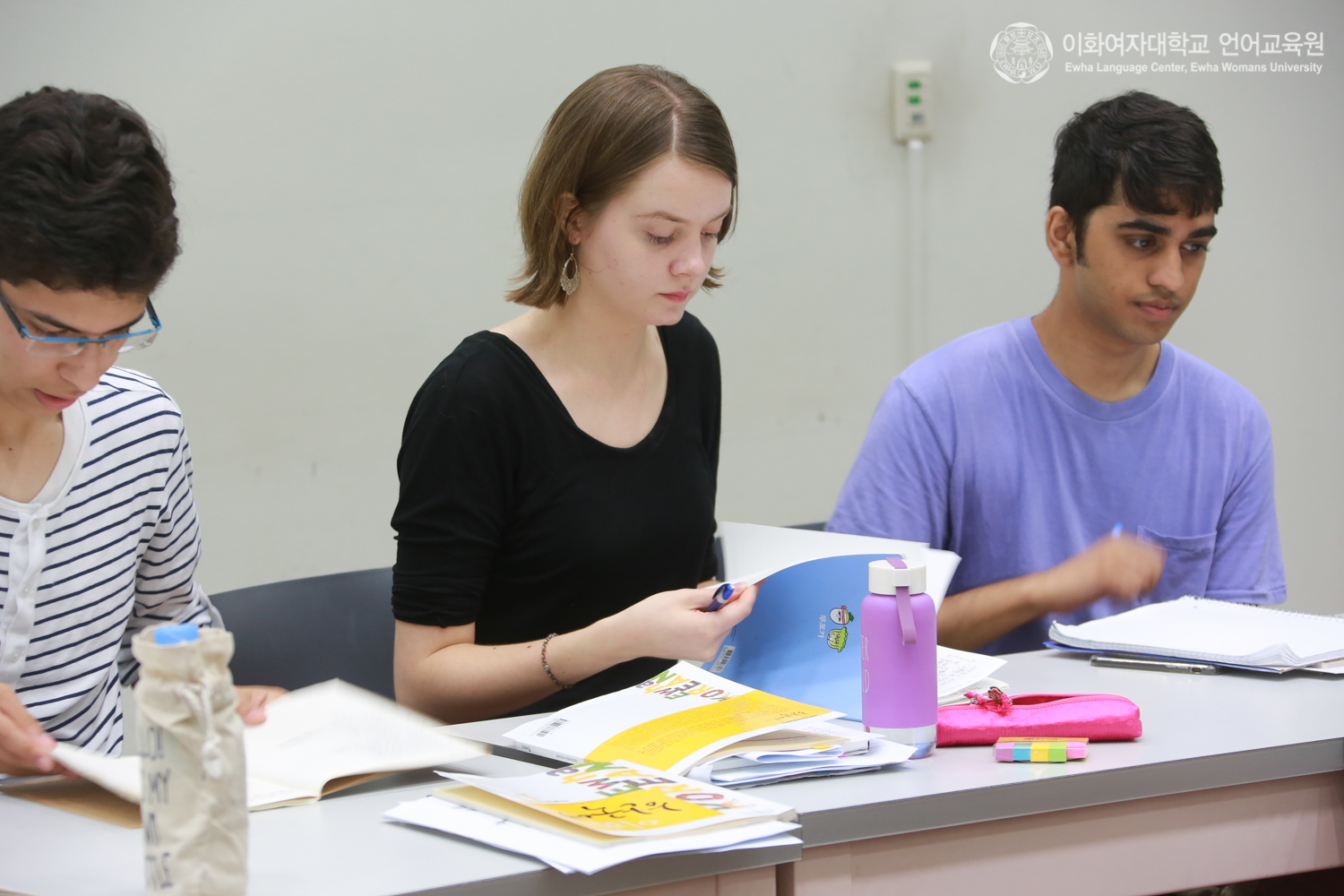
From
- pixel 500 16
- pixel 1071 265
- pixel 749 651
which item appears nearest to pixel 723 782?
pixel 749 651

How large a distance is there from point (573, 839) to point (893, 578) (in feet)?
1.26

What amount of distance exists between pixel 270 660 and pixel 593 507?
51 centimetres

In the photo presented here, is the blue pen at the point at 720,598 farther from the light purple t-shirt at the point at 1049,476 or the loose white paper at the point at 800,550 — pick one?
the light purple t-shirt at the point at 1049,476

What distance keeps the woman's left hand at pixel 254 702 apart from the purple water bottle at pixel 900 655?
603 millimetres

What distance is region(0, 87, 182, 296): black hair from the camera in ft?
3.28

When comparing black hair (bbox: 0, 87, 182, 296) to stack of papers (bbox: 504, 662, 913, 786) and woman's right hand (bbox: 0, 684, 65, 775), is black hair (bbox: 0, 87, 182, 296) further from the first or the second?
stack of papers (bbox: 504, 662, 913, 786)

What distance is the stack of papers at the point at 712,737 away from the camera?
1.04 m

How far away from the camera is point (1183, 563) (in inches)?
70.7

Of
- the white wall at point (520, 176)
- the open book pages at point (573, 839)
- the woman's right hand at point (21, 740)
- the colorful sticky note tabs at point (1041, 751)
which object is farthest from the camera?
the white wall at point (520, 176)

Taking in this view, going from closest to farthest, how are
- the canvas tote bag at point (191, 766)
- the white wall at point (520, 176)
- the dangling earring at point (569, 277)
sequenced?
the canvas tote bag at point (191, 766) → the dangling earring at point (569, 277) → the white wall at point (520, 176)

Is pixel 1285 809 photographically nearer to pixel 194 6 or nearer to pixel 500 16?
pixel 500 16

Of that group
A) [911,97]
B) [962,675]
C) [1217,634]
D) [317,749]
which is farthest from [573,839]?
[911,97]

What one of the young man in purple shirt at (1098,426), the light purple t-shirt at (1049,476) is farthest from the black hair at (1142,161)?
the light purple t-shirt at (1049,476)

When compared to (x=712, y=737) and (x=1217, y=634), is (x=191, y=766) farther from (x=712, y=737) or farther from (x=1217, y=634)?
(x=1217, y=634)
